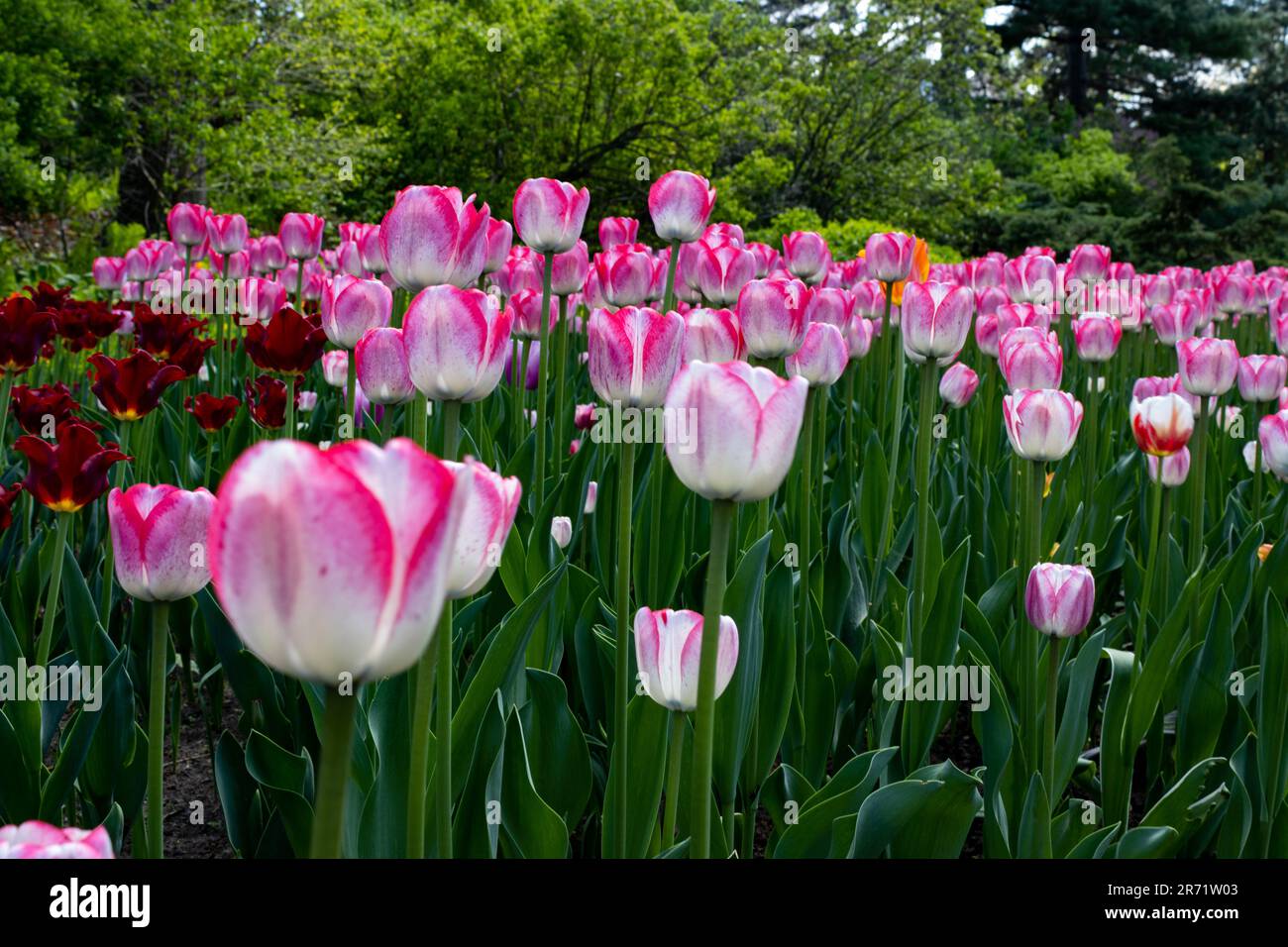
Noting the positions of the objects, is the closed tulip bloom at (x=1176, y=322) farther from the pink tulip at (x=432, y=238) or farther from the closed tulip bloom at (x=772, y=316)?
the pink tulip at (x=432, y=238)

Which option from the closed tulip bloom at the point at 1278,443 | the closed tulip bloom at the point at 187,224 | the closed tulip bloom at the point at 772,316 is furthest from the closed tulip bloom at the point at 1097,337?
the closed tulip bloom at the point at 187,224

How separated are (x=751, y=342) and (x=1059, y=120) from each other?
25.1 meters

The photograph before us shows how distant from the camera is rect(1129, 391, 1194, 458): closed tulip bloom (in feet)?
6.43

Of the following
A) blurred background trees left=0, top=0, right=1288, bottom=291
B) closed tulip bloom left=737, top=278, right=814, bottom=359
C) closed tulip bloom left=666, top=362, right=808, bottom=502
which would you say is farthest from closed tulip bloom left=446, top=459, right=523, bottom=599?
blurred background trees left=0, top=0, right=1288, bottom=291

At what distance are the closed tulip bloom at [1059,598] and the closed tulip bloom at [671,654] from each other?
60cm

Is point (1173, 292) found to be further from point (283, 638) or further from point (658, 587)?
point (283, 638)

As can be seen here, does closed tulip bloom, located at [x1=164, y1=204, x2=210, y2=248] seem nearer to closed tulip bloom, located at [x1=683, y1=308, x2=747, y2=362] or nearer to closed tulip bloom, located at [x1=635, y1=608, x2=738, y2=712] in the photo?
closed tulip bloom, located at [x1=683, y1=308, x2=747, y2=362]

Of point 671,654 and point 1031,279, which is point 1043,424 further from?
point 1031,279

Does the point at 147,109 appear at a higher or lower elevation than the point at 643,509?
higher

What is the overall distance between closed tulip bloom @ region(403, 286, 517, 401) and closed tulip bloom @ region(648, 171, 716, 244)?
40.9 inches

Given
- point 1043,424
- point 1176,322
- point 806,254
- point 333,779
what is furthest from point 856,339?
point 333,779

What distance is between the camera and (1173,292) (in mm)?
4652
